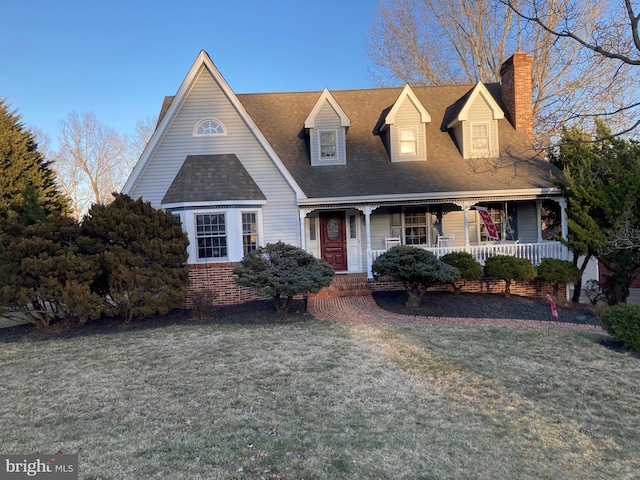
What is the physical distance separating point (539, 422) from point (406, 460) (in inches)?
66.3

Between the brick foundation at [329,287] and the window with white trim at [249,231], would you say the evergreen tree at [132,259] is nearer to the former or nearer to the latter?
the brick foundation at [329,287]

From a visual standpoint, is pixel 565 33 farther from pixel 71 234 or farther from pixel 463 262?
pixel 71 234

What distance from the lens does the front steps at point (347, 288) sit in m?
11.6

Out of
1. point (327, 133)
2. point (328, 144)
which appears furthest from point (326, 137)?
point (328, 144)

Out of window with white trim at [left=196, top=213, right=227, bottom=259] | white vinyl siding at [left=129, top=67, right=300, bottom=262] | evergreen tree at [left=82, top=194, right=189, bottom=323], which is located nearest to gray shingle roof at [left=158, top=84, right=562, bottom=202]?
white vinyl siding at [left=129, top=67, right=300, bottom=262]

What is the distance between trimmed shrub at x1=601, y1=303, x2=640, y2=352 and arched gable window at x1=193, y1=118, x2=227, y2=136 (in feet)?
35.2

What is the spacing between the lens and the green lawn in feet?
11.1

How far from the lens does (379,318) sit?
920 centimetres

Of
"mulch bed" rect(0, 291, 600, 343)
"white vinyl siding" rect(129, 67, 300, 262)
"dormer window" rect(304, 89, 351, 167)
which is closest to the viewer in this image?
"mulch bed" rect(0, 291, 600, 343)

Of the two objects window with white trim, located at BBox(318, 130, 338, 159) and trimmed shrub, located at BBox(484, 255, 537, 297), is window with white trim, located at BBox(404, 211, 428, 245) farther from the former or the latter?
window with white trim, located at BBox(318, 130, 338, 159)

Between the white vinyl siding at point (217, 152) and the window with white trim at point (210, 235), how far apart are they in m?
1.43

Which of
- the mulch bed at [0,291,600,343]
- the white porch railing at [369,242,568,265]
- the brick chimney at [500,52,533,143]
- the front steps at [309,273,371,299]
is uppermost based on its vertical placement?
the brick chimney at [500,52,533,143]

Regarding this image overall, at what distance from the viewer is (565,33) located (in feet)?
30.2

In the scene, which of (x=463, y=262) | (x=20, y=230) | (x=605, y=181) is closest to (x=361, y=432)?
(x=463, y=262)
